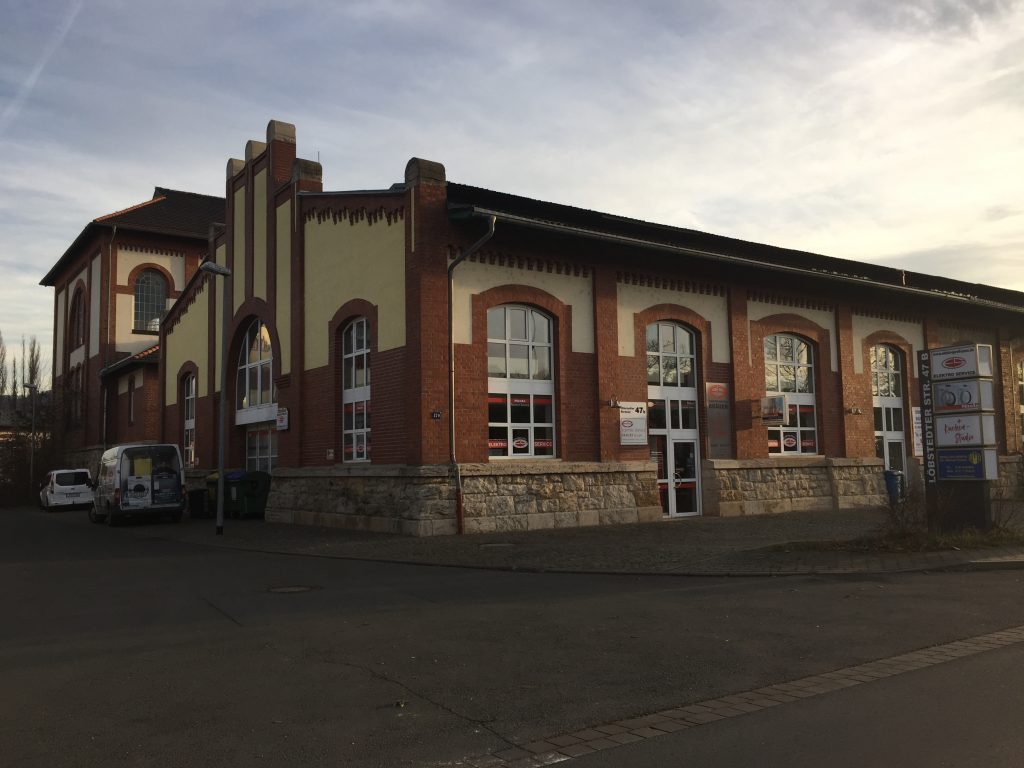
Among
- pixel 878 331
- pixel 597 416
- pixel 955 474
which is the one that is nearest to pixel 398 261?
pixel 597 416

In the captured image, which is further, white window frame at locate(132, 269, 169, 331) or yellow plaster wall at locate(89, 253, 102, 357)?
white window frame at locate(132, 269, 169, 331)

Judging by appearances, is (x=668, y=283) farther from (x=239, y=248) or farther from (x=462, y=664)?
(x=462, y=664)

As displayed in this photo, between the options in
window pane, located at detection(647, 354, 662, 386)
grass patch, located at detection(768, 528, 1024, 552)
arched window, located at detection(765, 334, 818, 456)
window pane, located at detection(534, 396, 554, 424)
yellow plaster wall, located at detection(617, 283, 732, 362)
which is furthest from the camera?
arched window, located at detection(765, 334, 818, 456)

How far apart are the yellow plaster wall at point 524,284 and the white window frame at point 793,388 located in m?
6.49

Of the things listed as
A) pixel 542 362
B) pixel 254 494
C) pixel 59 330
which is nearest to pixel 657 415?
pixel 542 362

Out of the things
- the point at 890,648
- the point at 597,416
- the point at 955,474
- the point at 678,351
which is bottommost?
the point at 890,648

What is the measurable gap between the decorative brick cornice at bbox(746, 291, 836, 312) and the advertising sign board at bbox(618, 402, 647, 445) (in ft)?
17.6

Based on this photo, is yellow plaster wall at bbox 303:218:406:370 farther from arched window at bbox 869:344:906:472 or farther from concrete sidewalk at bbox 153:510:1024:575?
arched window at bbox 869:344:906:472

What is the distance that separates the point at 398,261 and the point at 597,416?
5688 millimetres

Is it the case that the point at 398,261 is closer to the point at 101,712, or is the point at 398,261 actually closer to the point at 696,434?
the point at 696,434

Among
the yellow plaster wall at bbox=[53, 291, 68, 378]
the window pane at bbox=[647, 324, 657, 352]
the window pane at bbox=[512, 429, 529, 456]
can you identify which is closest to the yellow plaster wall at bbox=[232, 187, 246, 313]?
the window pane at bbox=[512, 429, 529, 456]

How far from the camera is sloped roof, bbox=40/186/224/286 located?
140 feet

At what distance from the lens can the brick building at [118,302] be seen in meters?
41.6

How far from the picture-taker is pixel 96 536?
66.4ft
